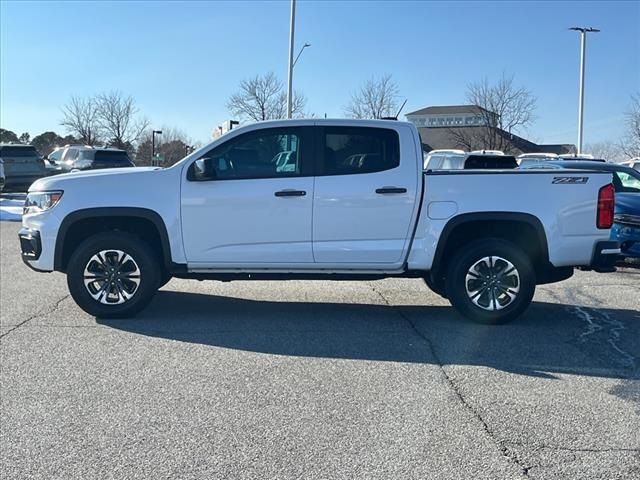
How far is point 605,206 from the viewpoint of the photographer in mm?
6609

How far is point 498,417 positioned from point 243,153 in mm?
3775

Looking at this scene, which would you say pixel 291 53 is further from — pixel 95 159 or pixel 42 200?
pixel 42 200

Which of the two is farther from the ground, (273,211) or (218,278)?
(273,211)

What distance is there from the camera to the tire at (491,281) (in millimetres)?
6727

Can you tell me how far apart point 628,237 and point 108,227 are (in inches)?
304

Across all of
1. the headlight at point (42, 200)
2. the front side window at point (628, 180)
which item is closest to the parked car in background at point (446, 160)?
the front side window at point (628, 180)

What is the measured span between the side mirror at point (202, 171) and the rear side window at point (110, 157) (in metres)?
19.5

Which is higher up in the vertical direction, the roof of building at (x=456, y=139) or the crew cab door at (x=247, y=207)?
the roof of building at (x=456, y=139)

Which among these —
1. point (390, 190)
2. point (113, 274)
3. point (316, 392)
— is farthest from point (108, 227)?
point (316, 392)

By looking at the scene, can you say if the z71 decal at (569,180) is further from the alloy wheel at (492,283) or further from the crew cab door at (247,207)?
the crew cab door at (247,207)

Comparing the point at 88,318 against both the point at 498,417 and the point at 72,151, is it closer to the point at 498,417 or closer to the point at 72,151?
the point at 498,417

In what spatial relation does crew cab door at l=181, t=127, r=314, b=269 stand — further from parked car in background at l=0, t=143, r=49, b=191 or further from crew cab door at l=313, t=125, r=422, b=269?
parked car in background at l=0, t=143, r=49, b=191

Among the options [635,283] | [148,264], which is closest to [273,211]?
[148,264]

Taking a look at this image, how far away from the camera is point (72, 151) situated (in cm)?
2691
